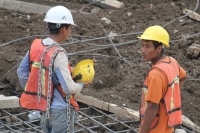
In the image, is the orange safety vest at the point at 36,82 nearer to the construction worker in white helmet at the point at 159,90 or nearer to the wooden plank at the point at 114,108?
the construction worker in white helmet at the point at 159,90

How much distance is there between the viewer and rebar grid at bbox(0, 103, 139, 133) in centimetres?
650

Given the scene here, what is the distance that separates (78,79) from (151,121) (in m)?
0.83

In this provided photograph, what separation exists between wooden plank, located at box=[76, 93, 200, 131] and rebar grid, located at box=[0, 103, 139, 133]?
0.19 ft

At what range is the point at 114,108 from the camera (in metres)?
6.86

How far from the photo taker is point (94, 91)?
7.36 metres

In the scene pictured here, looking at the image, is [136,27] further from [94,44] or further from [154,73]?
[154,73]

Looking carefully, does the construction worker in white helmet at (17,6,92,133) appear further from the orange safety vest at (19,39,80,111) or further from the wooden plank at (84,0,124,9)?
the wooden plank at (84,0,124,9)

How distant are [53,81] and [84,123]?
92.0 inches

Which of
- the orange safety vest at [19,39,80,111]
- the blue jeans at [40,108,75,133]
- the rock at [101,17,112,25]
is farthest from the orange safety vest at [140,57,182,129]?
the rock at [101,17,112,25]

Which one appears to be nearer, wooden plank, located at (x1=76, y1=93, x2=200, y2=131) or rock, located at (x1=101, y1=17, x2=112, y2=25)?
wooden plank, located at (x1=76, y1=93, x2=200, y2=131)

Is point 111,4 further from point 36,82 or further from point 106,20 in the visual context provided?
point 36,82

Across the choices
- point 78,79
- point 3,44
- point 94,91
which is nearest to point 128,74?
point 94,91

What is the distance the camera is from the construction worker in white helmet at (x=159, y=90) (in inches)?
165

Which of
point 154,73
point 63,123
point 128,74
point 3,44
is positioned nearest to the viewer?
point 154,73
